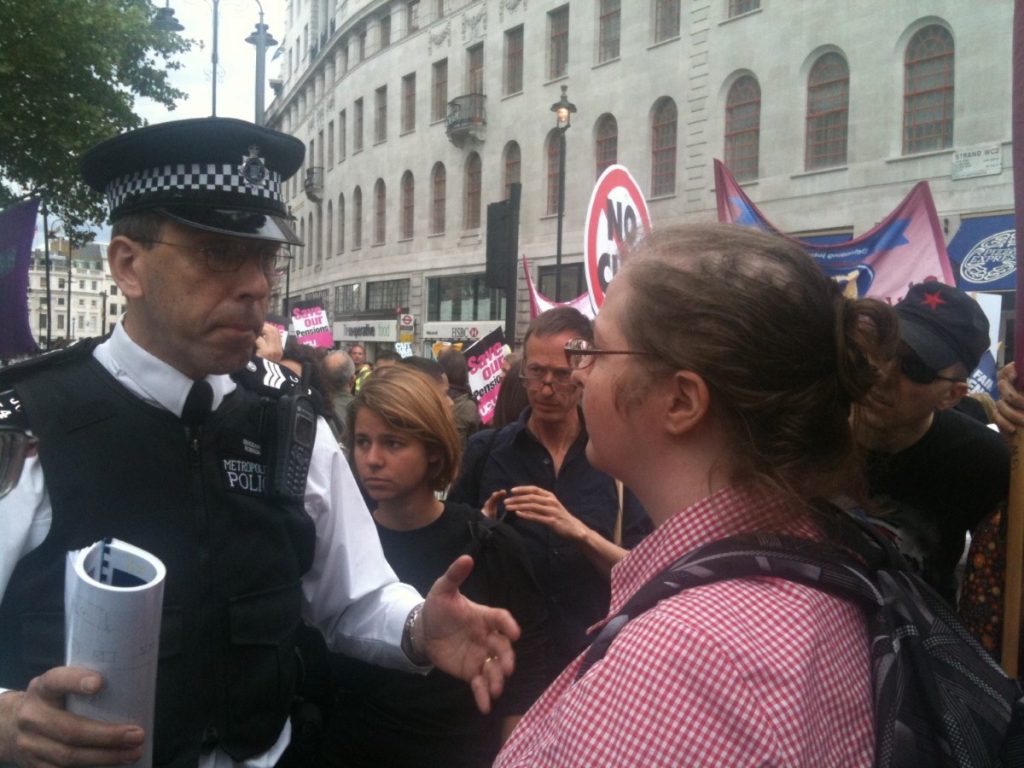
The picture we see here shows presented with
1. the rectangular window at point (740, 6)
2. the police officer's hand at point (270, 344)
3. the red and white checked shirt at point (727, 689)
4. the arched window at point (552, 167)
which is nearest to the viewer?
the red and white checked shirt at point (727, 689)

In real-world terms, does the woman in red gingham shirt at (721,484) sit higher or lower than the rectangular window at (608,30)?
lower

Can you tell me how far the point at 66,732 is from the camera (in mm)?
1272

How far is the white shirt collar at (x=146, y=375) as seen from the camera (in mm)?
1847

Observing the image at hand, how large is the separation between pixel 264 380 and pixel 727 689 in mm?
1445

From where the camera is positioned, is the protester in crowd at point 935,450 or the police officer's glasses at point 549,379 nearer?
the protester in crowd at point 935,450

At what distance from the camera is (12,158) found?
1688 centimetres

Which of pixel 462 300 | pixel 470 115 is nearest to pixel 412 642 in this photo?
pixel 462 300

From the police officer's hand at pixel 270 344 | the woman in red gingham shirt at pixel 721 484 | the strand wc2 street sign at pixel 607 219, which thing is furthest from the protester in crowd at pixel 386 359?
the woman in red gingham shirt at pixel 721 484

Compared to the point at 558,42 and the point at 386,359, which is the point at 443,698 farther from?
the point at 558,42

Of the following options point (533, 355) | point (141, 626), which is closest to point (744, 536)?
point (141, 626)

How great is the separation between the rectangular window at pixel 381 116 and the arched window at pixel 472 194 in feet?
24.6

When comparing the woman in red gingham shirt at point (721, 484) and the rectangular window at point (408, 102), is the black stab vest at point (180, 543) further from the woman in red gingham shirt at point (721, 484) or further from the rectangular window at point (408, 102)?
the rectangular window at point (408, 102)

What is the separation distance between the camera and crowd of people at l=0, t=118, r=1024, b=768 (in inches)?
Result: 43.4

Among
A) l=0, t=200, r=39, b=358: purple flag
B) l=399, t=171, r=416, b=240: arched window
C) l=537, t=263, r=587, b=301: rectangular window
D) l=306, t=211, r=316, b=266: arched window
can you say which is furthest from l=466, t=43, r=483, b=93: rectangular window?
l=0, t=200, r=39, b=358: purple flag
